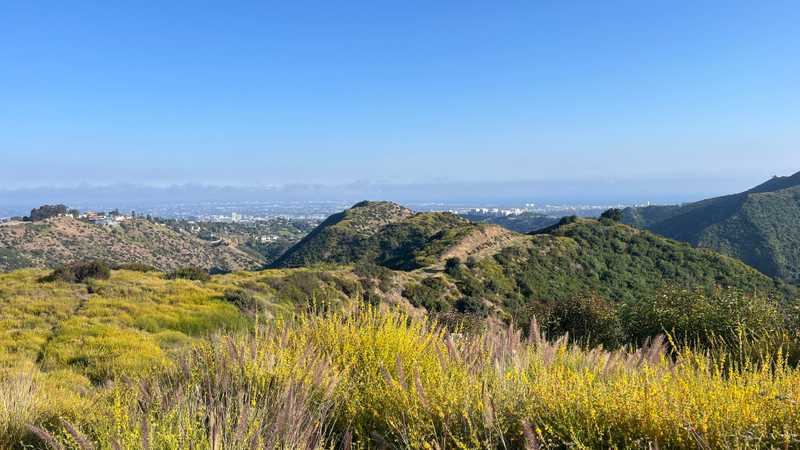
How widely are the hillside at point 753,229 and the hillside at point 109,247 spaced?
77341mm

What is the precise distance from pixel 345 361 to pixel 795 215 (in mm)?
91685

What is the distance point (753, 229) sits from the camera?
68.2 m

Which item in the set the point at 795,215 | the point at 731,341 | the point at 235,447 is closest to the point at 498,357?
the point at 235,447

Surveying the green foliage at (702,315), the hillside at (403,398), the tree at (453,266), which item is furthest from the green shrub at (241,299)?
the tree at (453,266)

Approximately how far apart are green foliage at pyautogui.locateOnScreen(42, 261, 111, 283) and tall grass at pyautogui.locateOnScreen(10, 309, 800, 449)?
1919 centimetres

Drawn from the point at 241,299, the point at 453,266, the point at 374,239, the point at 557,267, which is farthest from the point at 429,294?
the point at 374,239

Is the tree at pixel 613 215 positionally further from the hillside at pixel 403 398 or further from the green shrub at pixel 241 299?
the hillside at pixel 403 398

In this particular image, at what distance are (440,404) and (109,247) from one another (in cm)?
→ 8827

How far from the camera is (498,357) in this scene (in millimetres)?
4180

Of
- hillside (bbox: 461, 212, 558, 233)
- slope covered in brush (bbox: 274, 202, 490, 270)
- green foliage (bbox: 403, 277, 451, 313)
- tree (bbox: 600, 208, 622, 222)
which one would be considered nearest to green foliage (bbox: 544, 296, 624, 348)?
green foliage (bbox: 403, 277, 451, 313)

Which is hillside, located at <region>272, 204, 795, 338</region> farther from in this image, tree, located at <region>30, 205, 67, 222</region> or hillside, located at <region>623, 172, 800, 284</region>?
tree, located at <region>30, 205, 67, 222</region>

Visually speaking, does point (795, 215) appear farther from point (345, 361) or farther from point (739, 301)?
point (345, 361)

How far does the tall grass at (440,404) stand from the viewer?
273 cm

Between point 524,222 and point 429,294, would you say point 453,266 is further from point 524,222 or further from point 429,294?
point 524,222
